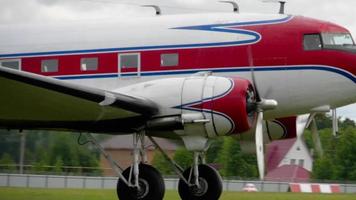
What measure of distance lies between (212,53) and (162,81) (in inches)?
49.9

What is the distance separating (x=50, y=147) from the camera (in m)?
29.2

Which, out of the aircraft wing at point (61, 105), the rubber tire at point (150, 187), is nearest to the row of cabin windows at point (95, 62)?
the aircraft wing at point (61, 105)

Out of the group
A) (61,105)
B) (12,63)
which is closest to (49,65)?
(12,63)

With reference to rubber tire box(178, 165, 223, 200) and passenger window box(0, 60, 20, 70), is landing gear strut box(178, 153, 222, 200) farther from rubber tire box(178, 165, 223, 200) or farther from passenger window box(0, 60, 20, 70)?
passenger window box(0, 60, 20, 70)

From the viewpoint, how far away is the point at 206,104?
14094mm

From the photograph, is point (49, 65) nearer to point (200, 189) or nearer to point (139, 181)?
point (139, 181)

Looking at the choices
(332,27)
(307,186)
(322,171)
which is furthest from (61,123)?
(322,171)

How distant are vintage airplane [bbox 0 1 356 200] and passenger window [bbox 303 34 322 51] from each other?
0.06 ft

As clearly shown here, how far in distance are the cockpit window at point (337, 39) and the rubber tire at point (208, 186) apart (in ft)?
10.2

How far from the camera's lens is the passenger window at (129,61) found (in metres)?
15.8

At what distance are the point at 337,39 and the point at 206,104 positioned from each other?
10.0 ft

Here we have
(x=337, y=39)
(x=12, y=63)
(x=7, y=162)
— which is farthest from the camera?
(x=7, y=162)

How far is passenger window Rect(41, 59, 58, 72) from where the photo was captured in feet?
53.5

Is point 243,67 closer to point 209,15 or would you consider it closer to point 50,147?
point 209,15
